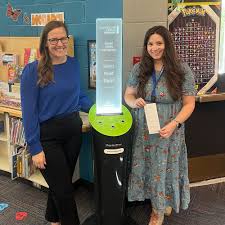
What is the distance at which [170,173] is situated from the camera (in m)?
2.14

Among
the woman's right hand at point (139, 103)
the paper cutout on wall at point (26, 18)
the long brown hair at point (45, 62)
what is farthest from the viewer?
the paper cutout on wall at point (26, 18)

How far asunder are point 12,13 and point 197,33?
5.61 ft

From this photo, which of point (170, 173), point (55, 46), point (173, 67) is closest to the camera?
point (55, 46)

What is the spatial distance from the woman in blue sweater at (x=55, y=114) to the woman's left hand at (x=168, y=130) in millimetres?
523

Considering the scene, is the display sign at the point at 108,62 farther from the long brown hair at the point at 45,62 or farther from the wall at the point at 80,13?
the wall at the point at 80,13

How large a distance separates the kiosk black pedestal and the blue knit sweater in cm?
22

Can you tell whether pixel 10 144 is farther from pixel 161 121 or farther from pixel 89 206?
pixel 161 121

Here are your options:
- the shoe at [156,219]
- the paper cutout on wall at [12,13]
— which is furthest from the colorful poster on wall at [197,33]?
the paper cutout on wall at [12,13]

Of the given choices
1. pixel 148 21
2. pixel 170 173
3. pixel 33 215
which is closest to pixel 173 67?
Answer: pixel 148 21

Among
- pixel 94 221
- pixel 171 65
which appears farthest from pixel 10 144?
pixel 171 65

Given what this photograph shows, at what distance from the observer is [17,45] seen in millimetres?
2867

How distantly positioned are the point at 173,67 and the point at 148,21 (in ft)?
1.68

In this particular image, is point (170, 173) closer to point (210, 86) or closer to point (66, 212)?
point (66, 212)

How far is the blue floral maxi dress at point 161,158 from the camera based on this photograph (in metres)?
2.03
